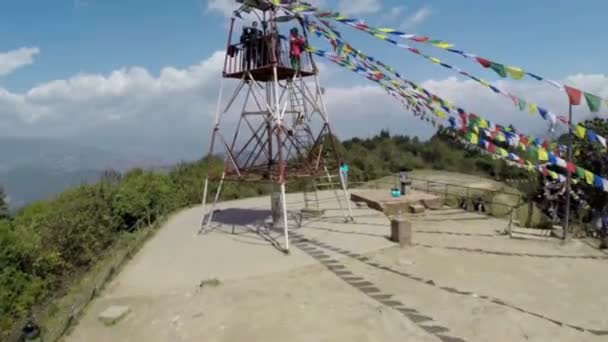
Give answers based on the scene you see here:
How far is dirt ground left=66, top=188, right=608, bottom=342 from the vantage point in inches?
368

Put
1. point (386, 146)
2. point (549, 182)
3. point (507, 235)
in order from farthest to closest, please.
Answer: point (386, 146), point (549, 182), point (507, 235)

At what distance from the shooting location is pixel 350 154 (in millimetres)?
46312

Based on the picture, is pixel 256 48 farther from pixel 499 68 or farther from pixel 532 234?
pixel 532 234

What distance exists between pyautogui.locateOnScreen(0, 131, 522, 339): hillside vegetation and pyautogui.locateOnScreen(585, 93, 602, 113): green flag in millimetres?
11985

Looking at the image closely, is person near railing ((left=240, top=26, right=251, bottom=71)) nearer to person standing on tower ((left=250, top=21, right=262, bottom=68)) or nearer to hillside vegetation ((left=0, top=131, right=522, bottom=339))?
person standing on tower ((left=250, top=21, right=262, bottom=68))

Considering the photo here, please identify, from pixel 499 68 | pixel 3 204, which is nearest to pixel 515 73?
pixel 499 68

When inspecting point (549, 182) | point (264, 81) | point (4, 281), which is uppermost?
point (264, 81)

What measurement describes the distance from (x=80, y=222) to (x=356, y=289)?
12905 mm

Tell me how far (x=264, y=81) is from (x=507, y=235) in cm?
1077

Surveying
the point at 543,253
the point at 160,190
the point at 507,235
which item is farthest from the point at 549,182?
the point at 160,190

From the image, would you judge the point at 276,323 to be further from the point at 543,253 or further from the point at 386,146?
the point at 386,146

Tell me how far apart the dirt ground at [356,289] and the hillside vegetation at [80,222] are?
2.42 metres

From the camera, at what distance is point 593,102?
31.4ft

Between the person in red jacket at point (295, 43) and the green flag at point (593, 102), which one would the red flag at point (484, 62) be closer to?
the green flag at point (593, 102)
